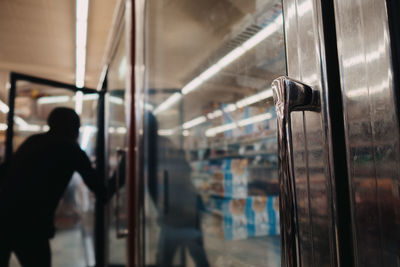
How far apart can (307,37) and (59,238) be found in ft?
6.67

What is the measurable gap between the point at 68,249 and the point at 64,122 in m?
0.96

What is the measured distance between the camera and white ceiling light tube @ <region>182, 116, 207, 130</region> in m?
1.02

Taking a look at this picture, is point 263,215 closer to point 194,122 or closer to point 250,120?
point 250,120

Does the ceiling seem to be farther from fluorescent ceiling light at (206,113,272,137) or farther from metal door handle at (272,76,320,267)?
metal door handle at (272,76,320,267)

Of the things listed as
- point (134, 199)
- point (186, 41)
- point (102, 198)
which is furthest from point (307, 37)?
point (102, 198)

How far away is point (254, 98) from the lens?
28.3 inches

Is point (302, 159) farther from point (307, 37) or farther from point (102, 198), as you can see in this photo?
point (102, 198)

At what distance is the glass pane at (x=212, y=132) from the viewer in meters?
0.68

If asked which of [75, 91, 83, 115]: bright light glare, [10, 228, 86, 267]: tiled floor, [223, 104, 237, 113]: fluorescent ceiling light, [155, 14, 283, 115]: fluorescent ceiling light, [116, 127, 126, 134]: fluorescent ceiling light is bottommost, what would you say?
[10, 228, 86, 267]: tiled floor

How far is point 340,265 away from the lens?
13.4 inches

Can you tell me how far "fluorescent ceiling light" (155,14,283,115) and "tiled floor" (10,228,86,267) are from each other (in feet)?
4.30

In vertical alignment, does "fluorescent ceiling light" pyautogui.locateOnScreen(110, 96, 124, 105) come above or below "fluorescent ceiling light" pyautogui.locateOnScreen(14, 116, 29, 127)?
above

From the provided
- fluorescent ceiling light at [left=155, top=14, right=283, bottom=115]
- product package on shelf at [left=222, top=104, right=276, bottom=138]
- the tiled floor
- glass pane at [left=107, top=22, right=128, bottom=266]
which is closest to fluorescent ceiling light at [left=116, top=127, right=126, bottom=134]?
glass pane at [left=107, top=22, right=128, bottom=266]

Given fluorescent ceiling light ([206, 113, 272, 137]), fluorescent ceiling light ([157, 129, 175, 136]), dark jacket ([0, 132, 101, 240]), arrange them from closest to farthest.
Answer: fluorescent ceiling light ([206, 113, 272, 137]) → fluorescent ceiling light ([157, 129, 175, 136]) → dark jacket ([0, 132, 101, 240])
